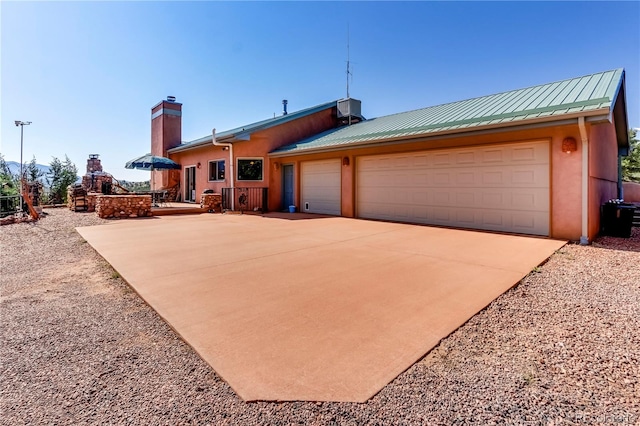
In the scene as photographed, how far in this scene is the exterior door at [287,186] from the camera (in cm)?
1416

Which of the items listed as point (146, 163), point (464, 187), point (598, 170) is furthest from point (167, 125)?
point (598, 170)

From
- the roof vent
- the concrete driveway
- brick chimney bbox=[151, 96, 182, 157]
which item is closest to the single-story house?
the concrete driveway

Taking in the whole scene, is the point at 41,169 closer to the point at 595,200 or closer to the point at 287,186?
the point at 287,186

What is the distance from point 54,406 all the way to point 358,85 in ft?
56.4

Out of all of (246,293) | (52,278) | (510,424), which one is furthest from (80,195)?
(510,424)

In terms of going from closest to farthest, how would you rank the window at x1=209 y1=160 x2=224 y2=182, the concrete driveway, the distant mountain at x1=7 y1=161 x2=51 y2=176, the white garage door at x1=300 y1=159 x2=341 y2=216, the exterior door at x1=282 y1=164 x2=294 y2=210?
1. the concrete driveway
2. the white garage door at x1=300 y1=159 x2=341 y2=216
3. the exterior door at x1=282 y1=164 x2=294 y2=210
4. the window at x1=209 y1=160 x2=224 y2=182
5. the distant mountain at x1=7 y1=161 x2=51 y2=176

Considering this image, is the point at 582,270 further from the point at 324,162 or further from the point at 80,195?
the point at 80,195

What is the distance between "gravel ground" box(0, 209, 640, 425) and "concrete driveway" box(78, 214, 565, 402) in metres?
0.13

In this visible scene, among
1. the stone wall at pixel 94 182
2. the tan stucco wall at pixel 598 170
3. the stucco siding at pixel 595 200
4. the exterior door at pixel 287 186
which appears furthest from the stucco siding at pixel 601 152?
the stone wall at pixel 94 182

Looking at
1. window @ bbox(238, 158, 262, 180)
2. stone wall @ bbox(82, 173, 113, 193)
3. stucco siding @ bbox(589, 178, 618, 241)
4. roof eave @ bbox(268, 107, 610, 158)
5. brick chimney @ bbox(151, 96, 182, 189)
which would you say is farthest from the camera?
brick chimney @ bbox(151, 96, 182, 189)

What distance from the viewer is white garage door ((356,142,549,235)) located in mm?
7473

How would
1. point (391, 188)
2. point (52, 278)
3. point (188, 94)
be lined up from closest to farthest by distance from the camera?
point (52, 278) → point (391, 188) → point (188, 94)

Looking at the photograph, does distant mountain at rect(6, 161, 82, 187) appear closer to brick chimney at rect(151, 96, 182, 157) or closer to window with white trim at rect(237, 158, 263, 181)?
brick chimney at rect(151, 96, 182, 157)

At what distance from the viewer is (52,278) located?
4.41 meters
